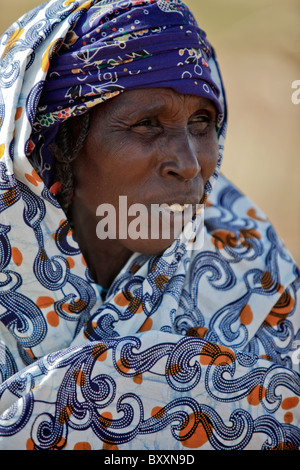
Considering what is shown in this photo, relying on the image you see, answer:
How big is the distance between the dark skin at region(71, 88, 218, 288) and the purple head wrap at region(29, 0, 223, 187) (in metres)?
0.06

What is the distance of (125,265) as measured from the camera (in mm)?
2197

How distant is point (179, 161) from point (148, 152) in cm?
11

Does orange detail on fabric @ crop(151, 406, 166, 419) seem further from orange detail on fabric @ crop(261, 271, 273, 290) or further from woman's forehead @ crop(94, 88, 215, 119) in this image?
woman's forehead @ crop(94, 88, 215, 119)

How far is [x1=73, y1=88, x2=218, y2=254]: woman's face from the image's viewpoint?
1.98m

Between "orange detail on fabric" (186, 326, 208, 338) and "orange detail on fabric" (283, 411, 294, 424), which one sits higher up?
"orange detail on fabric" (186, 326, 208, 338)

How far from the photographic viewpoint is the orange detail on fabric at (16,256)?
1914 mm

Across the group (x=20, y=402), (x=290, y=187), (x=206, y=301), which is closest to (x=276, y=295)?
(x=206, y=301)

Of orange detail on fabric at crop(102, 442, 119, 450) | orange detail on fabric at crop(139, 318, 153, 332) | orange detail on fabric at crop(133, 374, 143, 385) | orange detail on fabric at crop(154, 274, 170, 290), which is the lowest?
orange detail on fabric at crop(102, 442, 119, 450)

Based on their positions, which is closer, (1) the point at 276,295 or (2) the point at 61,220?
(2) the point at 61,220

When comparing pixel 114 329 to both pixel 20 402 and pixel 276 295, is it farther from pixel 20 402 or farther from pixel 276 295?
pixel 276 295

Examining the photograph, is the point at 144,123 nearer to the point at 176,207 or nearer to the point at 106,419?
the point at 176,207

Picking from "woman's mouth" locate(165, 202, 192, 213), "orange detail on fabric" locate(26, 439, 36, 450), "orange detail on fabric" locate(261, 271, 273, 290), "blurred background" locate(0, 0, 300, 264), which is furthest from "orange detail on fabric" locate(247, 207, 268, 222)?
"blurred background" locate(0, 0, 300, 264)
